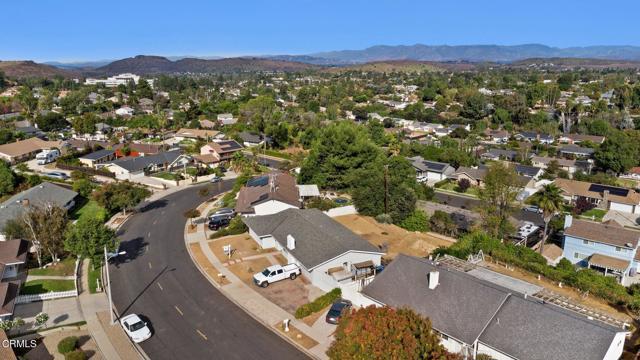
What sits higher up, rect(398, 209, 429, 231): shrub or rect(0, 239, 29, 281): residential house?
rect(0, 239, 29, 281): residential house

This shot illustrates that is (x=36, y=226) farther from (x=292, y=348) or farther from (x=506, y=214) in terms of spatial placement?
(x=506, y=214)

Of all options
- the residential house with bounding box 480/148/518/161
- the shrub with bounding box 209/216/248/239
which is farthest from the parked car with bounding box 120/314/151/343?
the residential house with bounding box 480/148/518/161

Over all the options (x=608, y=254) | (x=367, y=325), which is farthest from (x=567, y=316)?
(x=608, y=254)

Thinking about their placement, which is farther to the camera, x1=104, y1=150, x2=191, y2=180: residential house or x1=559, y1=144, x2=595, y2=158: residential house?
x1=559, y1=144, x2=595, y2=158: residential house

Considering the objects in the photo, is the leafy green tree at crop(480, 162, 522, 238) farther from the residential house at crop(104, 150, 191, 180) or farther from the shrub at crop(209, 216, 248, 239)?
the residential house at crop(104, 150, 191, 180)

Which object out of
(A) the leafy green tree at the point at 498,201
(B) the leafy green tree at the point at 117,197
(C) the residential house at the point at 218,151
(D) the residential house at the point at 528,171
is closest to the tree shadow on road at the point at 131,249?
(B) the leafy green tree at the point at 117,197

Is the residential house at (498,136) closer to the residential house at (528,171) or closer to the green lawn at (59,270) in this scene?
the residential house at (528,171)

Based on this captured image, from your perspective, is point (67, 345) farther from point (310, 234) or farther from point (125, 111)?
point (125, 111)
